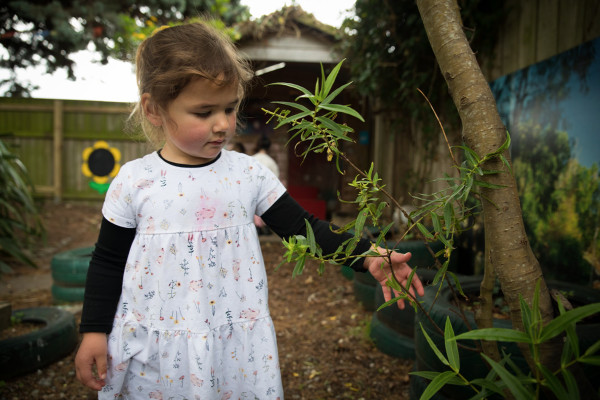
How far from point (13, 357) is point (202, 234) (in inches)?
69.7

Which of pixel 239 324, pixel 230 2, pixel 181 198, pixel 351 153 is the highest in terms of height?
pixel 230 2

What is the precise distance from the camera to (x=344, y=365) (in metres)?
2.77

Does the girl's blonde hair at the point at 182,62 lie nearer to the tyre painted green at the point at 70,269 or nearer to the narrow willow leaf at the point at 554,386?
the narrow willow leaf at the point at 554,386

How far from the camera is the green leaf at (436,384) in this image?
82 centimetres

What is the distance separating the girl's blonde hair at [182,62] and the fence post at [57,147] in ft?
30.3

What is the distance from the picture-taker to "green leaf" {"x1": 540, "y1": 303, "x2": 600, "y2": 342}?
70 cm

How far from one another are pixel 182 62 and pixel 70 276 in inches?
119

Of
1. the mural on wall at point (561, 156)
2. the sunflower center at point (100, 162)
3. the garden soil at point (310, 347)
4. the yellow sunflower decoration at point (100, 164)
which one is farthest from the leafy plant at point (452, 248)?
the sunflower center at point (100, 162)

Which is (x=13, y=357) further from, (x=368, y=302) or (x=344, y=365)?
(x=368, y=302)

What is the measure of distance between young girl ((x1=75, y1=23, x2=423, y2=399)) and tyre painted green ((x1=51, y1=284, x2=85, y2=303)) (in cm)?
269

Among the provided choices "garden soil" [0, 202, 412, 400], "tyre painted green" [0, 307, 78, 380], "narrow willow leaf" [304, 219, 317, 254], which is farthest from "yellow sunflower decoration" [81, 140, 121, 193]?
"narrow willow leaf" [304, 219, 317, 254]

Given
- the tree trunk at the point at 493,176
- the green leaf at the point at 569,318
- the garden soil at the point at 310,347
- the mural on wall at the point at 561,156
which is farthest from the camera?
the mural on wall at the point at 561,156

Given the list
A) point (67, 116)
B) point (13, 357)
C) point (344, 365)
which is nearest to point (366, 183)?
point (344, 365)

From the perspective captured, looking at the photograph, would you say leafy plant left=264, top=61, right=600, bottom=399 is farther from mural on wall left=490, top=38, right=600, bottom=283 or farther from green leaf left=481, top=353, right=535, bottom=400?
mural on wall left=490, top=38, right=600, bottom=283
